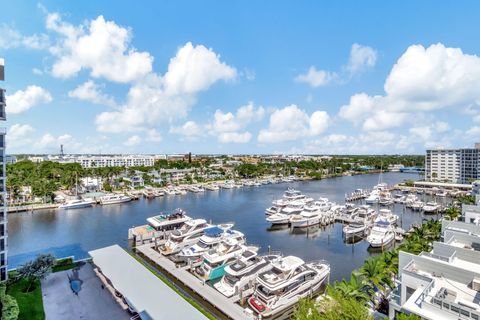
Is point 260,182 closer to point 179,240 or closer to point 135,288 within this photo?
point 179,240

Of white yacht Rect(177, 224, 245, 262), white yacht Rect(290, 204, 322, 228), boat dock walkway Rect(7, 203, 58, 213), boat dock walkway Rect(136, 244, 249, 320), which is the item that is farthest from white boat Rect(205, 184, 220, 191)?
boat dock walkway Rect(136, 244, 249, 320)

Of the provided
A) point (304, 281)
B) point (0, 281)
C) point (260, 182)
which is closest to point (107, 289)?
point (0, 281)

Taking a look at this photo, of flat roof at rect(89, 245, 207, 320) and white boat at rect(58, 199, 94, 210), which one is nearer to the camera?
flat roof at rect(89, 245, 207, 320)

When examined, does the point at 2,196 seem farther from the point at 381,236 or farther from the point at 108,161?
the point at 108,161

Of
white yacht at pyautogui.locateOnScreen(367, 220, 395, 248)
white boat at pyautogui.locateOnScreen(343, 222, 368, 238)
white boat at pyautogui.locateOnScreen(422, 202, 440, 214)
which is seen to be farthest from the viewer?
white boat at pyautogui.locateOnScreen(422, 202, 440, 214)

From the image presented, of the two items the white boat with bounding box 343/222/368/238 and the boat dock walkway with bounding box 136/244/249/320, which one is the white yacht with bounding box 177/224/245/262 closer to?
the boat dock walkway with bounding box 136/244/249/320

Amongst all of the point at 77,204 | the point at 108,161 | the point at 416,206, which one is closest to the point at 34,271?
the point at 77,204

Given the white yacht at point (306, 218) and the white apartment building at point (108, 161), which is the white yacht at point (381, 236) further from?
the white apartment building at point (108, 161)
